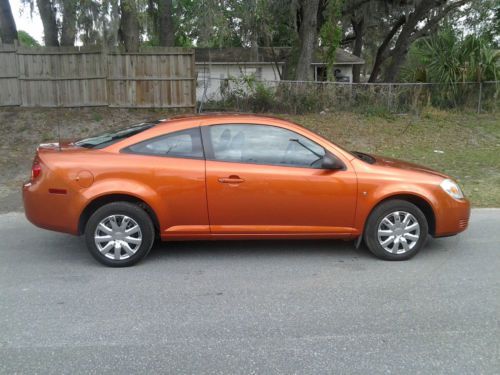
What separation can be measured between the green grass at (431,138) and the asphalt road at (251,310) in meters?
4.89

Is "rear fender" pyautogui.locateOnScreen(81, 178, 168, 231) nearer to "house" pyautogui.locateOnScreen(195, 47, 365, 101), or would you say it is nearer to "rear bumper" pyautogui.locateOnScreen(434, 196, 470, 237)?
"rear bumper" pyautogui.locateOnScreen(434, 196, 470, 237)

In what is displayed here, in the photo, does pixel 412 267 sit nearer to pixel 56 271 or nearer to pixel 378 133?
pixel 56 271

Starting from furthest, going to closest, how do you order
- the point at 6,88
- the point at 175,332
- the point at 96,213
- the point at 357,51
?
1. the point at 357,51
2. the point at 6,88
3. the point at 96,213
4. the point at 175,332

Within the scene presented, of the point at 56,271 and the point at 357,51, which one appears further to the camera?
the point at 357,51

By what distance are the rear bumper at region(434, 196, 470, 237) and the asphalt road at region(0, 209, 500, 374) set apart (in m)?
0.33

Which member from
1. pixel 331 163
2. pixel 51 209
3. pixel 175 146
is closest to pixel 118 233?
pixel 51 209

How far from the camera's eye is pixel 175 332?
379 centimetres

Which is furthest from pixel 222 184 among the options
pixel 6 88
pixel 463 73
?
pixel 463 73

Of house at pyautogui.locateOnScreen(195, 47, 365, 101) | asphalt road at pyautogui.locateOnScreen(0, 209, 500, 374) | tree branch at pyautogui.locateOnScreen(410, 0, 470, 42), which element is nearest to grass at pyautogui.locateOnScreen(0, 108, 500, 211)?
asphalt road at pyautogui.locateOnScreen(0, 209, 500, 374)

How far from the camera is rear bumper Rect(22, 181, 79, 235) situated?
5.02 m

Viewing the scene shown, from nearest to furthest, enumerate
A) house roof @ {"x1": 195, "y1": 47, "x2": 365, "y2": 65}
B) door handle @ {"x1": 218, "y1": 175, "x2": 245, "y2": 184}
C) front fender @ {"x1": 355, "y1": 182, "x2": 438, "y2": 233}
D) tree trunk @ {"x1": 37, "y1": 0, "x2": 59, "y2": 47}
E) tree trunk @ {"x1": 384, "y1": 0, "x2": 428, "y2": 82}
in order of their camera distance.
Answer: door handle @ {"x1": 218, "y1": 175, "x2": 245, "y2": 184} → front fender @ {"x1": 355, "y1": 182, "x2": 438, "y2": 233} → tree trunk @ {"x1": 37, "y1": 0, "x2": 59, "y2": 47} → tree trunk @ {"x1": 384, "y1": 0, "x2": 428, "y2": 82} → house roof @ {"x1": 195, "y1": 47, "x2": 365, "y2": 65}

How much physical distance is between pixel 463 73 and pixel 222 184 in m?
12.1

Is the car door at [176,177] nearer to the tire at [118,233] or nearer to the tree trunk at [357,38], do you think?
the tire at [118,233]

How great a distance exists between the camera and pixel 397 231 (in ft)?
17.6
